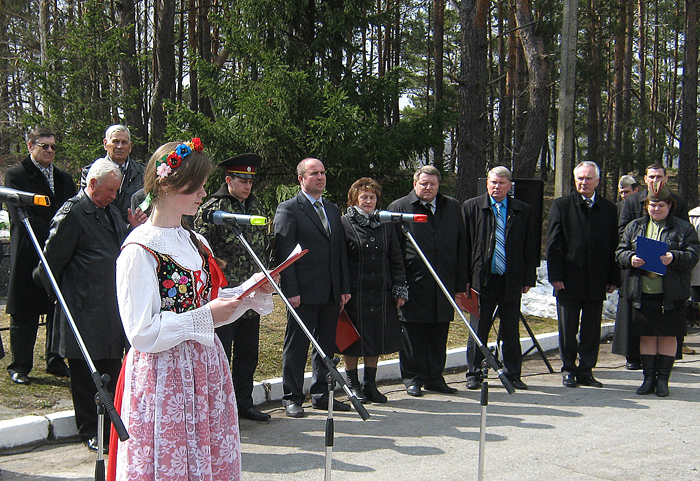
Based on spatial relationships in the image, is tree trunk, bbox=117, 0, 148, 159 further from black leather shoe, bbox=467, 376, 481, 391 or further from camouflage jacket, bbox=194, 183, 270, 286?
black leather shoe, bbox=467, 376, 481, 391

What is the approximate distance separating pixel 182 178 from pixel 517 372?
16.7ft

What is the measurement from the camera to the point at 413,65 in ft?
116

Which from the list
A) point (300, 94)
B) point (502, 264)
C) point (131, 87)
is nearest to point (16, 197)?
point (502, 264)

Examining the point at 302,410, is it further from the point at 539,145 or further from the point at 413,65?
the point at 413,65

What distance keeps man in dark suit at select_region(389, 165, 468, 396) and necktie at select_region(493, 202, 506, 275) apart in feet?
1.37

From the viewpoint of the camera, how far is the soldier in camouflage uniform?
5312 millimetres

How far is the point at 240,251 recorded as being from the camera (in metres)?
5.37

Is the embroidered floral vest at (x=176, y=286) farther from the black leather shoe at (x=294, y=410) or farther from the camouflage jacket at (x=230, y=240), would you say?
the black leather shoe at (x=294, y=410)

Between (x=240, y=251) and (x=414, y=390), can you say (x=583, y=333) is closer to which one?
(x=414, y=390)

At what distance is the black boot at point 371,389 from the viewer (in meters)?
6.16

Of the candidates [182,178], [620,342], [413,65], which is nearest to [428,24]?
[413,65]

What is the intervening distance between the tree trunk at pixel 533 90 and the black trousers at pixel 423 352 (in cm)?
894

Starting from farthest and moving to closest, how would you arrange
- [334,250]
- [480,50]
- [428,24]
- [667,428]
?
[428,24] < [480,50] < [334,250] < [667,428]

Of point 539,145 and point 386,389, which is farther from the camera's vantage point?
point 539,145
